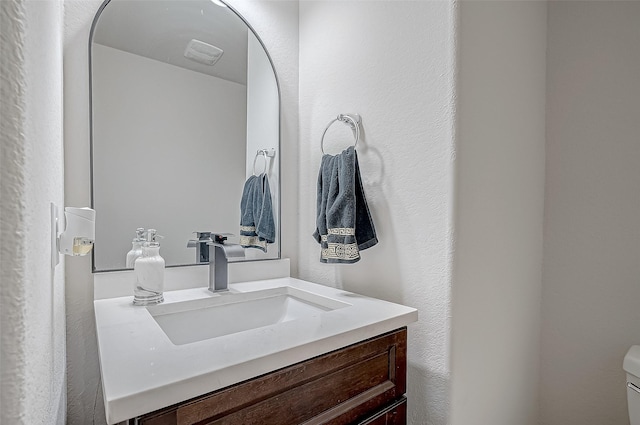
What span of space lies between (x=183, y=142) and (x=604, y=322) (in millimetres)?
1750

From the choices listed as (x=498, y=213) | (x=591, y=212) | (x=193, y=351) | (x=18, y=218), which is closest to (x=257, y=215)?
(x=193, y=351)

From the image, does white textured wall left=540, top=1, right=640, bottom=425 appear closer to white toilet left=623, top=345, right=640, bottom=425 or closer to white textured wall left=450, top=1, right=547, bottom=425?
white textured wall left=450, top=1, right=547, bottom=425

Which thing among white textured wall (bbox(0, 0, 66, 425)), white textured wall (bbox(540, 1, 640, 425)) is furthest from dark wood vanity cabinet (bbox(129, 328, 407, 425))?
white textured wall (bbox(540, 1, 640, 425))

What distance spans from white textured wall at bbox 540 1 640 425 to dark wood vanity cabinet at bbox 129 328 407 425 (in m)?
0.95

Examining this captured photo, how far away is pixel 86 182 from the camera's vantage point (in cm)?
102

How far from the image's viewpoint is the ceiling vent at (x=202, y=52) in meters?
1.21

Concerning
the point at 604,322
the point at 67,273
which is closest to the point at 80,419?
the point at 67,273

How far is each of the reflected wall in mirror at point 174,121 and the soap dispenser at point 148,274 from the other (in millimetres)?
163

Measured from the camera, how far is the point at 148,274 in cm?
95

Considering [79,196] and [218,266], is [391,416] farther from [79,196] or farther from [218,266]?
[79,196]

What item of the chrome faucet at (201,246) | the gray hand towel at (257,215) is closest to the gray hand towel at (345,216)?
the gray hand towel at (257,215)

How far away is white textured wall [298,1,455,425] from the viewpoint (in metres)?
0.98

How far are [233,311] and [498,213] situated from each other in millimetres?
942

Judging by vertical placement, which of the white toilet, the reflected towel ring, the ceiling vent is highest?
the ceiling vent
